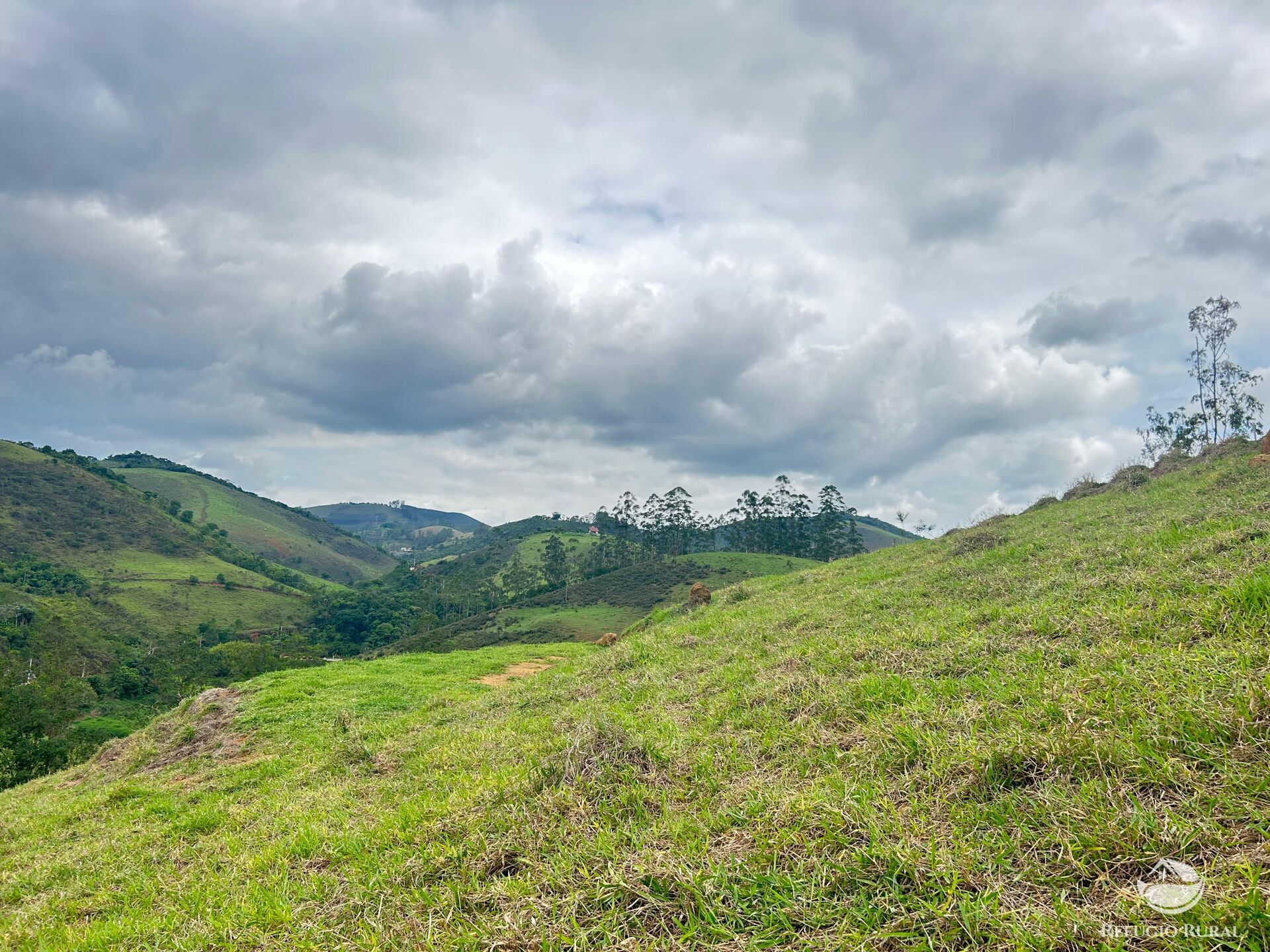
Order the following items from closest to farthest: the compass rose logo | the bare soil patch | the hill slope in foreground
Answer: the compass rose logo, the hill slope in foreground, the bare soil patch

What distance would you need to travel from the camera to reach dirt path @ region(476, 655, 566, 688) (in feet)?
61.3

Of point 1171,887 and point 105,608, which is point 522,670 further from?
point 105,608

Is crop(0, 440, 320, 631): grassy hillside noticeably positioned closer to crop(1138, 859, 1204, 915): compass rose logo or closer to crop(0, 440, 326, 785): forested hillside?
crop(0, 440, 326, 785): forested hillside

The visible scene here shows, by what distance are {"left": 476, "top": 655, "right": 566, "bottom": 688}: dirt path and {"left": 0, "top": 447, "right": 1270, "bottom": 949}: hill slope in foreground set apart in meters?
8.18

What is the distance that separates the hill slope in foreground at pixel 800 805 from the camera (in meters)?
3.21

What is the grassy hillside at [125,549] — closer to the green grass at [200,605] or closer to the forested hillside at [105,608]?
the green grass at [200,605]

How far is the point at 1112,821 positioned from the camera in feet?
10.7

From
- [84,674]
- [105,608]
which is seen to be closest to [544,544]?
[105,608]

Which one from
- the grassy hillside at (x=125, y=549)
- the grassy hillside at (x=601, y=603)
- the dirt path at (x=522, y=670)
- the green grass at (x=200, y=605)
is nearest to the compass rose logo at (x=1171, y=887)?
the dirt path at (x=522, y=670)

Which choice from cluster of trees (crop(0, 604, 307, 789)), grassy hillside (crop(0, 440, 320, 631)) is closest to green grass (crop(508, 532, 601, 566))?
grassy hillside (crop(0, 440, 320, 631))

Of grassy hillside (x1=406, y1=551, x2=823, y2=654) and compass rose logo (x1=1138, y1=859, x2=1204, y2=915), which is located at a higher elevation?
compass rose logo (x1=1138, y1=859, x2=1204, y2=915)

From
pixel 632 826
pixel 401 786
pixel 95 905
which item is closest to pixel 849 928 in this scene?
pixel 632 826

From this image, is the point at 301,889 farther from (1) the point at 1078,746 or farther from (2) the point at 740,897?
(1) the point at 1078,746

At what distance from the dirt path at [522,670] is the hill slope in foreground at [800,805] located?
26.9 feet
